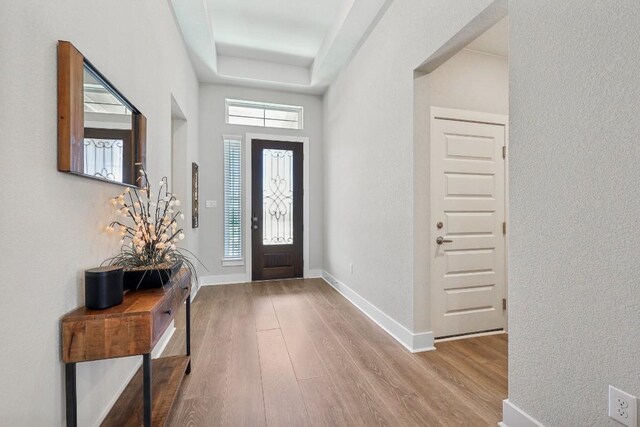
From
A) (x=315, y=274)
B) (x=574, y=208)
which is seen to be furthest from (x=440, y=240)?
(x=315, y=274)

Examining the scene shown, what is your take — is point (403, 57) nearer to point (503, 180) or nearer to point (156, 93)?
point (503, 180)

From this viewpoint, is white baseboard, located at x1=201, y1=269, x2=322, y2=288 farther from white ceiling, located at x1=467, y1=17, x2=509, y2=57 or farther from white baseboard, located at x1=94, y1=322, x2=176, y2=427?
white ceiling, located at x1=467, y1=17, x2=509, y2=57

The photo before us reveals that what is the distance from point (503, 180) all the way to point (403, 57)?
4.88ft

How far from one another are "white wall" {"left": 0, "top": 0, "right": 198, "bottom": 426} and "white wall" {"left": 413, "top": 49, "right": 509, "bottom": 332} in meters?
2.10

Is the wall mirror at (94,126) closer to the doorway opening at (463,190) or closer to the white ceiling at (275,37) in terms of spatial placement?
the white ceiling at (275,37)

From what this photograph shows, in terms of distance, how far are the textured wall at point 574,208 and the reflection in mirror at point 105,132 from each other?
208cm

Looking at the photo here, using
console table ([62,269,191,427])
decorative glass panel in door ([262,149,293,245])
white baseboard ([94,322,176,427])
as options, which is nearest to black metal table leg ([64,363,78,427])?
console table ([62,269,191,427])

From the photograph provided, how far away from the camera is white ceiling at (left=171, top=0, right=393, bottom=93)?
3002mm

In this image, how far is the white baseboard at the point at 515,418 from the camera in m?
1.43

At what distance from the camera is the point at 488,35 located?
2.55m

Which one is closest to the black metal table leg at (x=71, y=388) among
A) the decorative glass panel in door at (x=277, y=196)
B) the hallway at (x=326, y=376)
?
the hallway at (x=326, y=376)

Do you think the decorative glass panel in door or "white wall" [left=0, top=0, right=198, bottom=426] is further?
the decorative glass panel in door

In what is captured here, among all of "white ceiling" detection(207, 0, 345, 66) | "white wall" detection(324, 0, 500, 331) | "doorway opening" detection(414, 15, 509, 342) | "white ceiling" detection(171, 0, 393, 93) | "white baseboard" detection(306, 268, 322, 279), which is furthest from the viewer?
"white baseboard" detection(306, 268, 322, 279)

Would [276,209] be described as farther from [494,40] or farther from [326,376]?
[494,40]
